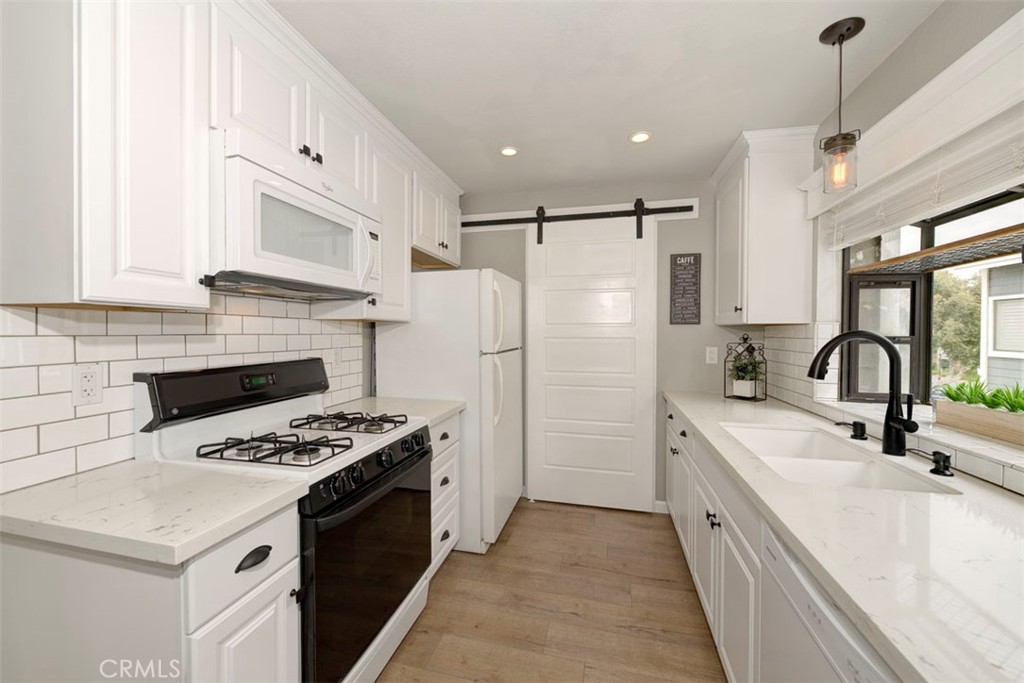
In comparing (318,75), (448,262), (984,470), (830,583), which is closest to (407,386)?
(448,262)

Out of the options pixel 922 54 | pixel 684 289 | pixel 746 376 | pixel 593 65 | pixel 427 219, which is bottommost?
pixel 746 376

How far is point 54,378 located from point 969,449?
265 cm

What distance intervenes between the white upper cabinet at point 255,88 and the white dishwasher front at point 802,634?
1.98 m

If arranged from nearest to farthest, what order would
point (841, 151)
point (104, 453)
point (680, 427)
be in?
point (104, 453), point (841, 151), point (680, 427)

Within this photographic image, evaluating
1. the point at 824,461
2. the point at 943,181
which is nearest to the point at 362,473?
the point at 824,461

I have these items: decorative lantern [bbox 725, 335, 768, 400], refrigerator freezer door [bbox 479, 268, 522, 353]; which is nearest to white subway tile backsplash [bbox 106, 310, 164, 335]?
refrigerator freezer door [bbox 479, 268, 522, 353]

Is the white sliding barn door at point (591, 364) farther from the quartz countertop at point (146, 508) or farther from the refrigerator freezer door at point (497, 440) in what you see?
the quartz countertop at point (146, 508)

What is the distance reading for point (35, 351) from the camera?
115 centimetres

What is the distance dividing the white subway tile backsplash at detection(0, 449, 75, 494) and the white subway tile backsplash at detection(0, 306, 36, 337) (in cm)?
34

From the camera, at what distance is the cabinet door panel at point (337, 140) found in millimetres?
1708

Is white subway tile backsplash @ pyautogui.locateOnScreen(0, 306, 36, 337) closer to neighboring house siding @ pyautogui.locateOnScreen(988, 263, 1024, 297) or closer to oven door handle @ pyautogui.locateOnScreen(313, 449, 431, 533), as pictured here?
oven door handle @ pyautogui.locateOnScreen(313, 449, 431, 533)

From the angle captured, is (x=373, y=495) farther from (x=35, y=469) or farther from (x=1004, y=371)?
(x=1004, y=371)

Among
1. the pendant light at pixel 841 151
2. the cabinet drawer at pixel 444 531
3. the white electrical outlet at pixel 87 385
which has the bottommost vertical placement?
the cabinet drawer at pixel 444 531

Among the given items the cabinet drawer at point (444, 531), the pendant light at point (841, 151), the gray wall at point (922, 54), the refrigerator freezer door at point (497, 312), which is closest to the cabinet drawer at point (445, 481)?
the cabinet drawer at point (444, 531)
